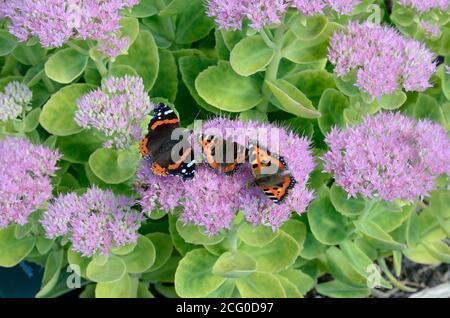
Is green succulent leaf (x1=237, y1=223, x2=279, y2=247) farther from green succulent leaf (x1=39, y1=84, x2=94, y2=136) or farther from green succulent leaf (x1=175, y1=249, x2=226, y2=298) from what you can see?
green succulent leaf (x1=39, y1=84, x2=94, y2=136)

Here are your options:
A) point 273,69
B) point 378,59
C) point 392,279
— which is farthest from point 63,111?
point 392,279

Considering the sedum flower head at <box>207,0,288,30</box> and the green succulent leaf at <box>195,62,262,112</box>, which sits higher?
the sedum flower head at <box>207,0,288,30</box>

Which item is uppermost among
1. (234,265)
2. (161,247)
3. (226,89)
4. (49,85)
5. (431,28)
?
(431,28)

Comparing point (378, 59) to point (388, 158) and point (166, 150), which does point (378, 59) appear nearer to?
point (388, 158)

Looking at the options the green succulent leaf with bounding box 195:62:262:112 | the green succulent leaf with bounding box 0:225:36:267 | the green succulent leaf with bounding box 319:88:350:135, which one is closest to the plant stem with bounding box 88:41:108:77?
the green succulent leaf with bounding box 195:62:262:112

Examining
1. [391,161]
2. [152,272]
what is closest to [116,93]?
[152,272]
